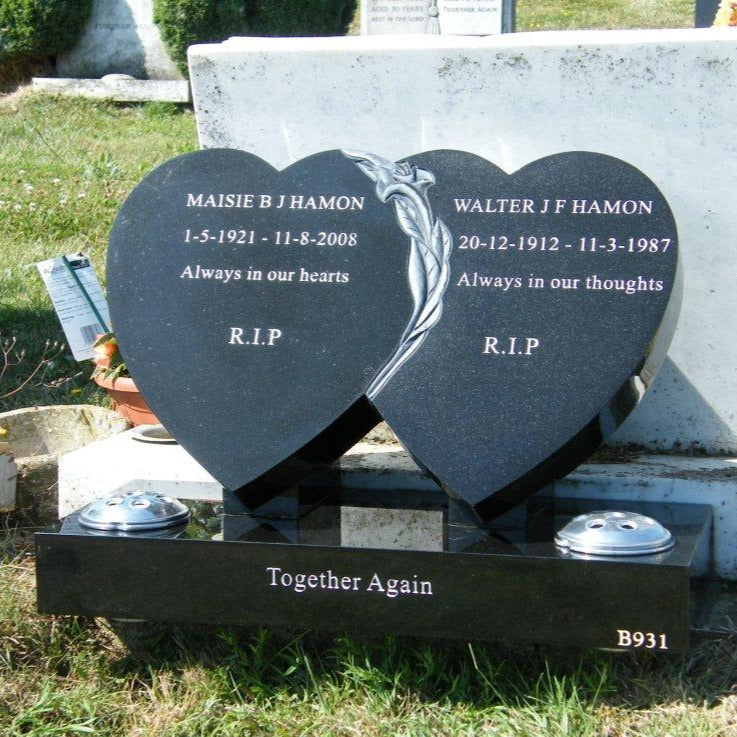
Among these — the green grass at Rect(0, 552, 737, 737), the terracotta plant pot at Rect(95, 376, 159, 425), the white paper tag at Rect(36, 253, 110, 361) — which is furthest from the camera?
the white paper tag at Rect(36, 253, 110, 361)

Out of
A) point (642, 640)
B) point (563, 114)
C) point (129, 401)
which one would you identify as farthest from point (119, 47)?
point (642, 640)

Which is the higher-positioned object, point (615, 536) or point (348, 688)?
point (615, 536)

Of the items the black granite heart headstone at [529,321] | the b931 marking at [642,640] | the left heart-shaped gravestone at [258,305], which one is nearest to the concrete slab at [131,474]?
the left heart-shaped gravestone at [258,305]

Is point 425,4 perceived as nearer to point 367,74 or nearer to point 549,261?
point 367,74

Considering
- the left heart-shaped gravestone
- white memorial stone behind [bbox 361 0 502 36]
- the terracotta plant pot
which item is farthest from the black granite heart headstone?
the terracotta plant pot

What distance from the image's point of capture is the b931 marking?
2.39m

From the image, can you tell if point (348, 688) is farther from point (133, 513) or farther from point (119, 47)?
point (119, 47)

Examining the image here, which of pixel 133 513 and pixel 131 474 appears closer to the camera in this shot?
pixel 133 513

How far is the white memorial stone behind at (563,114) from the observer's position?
3.19 m

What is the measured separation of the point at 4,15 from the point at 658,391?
8.00m

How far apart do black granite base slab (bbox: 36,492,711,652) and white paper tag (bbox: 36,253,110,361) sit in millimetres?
1667

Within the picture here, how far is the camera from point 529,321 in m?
2.75

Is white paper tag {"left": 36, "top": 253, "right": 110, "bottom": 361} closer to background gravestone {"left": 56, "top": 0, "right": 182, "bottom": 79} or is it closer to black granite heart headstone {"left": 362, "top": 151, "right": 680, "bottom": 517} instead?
black granite heart headstone {"left": 362, "top": 151, "right": 680, "bottom": 517}

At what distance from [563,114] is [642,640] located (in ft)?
4.98
